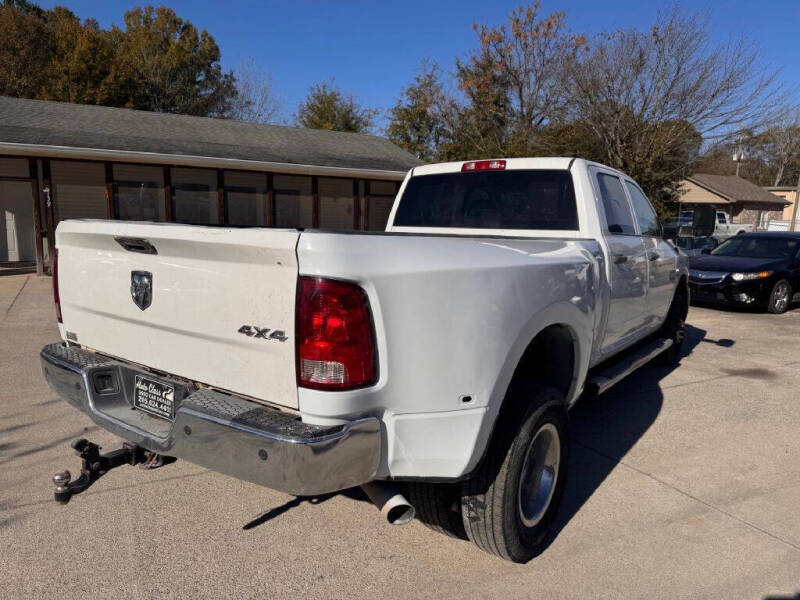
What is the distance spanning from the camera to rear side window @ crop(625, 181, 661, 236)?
5100mm

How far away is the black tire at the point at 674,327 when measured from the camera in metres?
6.29

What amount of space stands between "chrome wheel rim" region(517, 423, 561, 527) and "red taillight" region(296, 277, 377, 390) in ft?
3.91

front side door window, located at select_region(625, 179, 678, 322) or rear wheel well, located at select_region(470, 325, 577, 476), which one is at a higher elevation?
front side door window, located at select_region(625, 179, 678, 322)

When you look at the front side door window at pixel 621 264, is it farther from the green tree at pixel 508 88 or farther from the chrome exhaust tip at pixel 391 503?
the green tree at pixel 508 88

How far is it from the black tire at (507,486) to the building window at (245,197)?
16.3 meters

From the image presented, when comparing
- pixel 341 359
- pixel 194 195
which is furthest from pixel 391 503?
pixel 194 195

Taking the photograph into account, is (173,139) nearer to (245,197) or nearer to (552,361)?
(245,197)

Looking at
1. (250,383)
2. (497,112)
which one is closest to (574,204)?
(250,383)

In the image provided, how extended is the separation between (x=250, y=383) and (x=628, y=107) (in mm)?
20293

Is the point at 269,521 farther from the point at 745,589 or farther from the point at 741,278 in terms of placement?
the point at 741,278

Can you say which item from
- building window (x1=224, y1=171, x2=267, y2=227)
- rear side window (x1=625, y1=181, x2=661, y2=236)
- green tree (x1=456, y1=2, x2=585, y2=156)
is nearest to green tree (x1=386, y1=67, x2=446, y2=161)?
green tree (x1=456, y1=2, x2=585, y2=156)

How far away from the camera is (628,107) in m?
19.6

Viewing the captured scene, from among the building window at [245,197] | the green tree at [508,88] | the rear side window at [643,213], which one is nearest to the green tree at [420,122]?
the green tree at [508,88]

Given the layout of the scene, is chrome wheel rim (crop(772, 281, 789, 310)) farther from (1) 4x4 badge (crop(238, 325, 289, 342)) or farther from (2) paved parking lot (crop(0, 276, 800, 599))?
(1) 4x4 badge (crop(238, 325, 289, 342))
